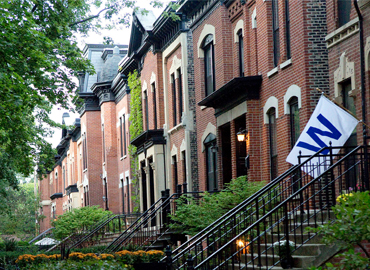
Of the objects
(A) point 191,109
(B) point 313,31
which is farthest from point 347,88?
→ (A) point 191,109

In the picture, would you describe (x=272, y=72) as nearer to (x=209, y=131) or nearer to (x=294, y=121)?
(x=294, y=121)

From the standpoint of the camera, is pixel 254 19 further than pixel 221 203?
Yes

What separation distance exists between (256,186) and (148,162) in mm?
14698

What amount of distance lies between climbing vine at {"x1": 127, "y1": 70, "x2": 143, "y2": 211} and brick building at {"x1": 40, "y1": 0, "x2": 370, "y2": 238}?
0.65m

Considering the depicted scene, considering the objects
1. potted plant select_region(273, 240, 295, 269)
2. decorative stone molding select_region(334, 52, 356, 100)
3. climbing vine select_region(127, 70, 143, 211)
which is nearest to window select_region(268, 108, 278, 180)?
decorative stone molding select_region(334, 52, 356, 100)

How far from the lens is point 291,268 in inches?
454

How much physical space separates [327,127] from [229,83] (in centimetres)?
639

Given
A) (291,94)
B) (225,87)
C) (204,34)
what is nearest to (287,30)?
(291,94)

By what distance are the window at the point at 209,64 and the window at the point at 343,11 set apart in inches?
343

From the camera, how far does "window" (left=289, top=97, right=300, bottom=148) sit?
673 inches

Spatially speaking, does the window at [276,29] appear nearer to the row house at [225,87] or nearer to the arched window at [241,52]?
the row house at [225,87]

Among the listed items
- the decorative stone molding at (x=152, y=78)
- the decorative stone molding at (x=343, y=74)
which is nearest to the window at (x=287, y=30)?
the decorative stone molding at (x=343, y=74)

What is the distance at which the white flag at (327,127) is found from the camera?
13406 millimetres

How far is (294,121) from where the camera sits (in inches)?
680
